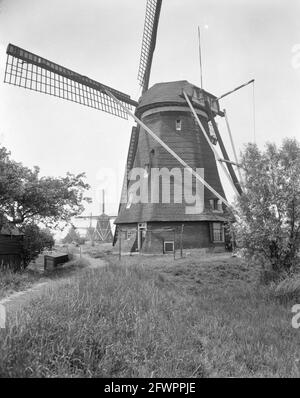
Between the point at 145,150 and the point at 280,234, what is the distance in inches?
515

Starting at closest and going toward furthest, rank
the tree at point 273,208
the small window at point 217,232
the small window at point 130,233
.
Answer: the tree at point 273,208
the small window at point 217,232
the small window at point 130,233

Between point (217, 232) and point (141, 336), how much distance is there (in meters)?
16.0

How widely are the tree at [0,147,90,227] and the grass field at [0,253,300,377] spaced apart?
6.05 metres

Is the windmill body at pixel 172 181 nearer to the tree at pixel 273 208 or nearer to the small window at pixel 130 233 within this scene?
the small window at pixel 130 233

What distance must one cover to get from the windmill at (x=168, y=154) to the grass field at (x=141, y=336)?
11.2 m

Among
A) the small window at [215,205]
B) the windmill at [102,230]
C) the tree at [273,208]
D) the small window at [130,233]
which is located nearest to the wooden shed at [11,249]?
the small window at [130,233]

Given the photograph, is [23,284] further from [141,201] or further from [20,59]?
[20,59]

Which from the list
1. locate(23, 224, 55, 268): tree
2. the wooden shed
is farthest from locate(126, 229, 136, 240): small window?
the wooden shed

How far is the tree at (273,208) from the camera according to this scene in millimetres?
10125

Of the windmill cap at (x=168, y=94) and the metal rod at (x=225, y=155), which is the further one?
the windmill cap at (x=168, y=94)

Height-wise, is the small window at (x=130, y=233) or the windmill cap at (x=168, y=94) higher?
the windmill cap at (x=168, y=94)

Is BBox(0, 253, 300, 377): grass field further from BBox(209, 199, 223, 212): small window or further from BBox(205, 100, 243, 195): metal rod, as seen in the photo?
BBox(209, 199, 223, 212): small window

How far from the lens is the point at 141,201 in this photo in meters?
20.8

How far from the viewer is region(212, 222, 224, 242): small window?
20.4m
